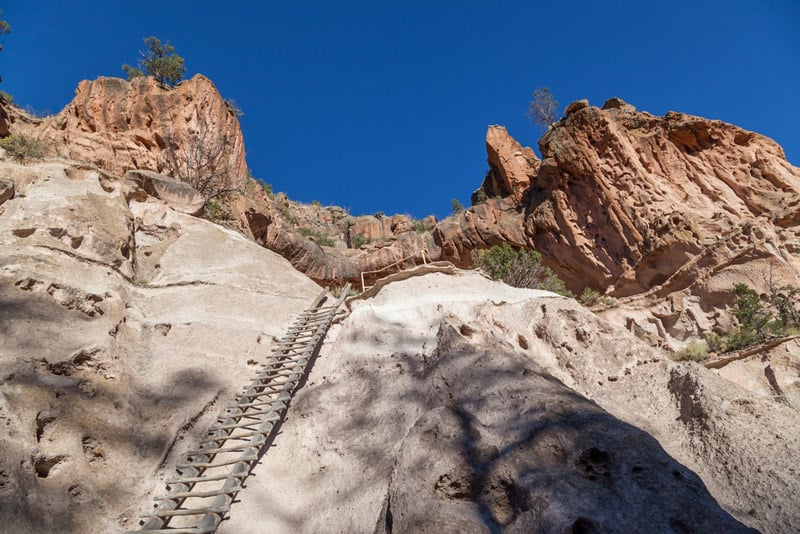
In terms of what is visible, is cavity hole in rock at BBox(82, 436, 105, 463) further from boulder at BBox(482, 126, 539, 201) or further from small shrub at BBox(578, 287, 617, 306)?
boulder at BBox(482, 126, 539, 201)

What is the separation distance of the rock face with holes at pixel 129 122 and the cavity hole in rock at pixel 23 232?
8967 mm

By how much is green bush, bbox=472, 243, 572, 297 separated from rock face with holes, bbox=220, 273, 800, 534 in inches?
315

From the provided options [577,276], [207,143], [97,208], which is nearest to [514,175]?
[577,276]

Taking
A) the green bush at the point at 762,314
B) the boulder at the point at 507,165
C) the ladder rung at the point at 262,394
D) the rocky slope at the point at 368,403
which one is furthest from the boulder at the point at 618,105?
the ladder rung at the point at 262,394

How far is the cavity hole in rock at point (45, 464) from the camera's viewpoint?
433 centimetres

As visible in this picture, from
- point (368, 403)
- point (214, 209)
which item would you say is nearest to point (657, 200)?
point (214, 209)

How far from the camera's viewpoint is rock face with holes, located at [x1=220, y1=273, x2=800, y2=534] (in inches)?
129

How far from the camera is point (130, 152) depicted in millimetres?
16094

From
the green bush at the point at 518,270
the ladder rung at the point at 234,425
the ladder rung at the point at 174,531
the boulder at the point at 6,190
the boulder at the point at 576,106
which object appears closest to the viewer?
the ladder rung at the point at 174,531

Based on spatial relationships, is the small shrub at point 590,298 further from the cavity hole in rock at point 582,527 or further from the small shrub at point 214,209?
the cavity hole in rock at point 582,527

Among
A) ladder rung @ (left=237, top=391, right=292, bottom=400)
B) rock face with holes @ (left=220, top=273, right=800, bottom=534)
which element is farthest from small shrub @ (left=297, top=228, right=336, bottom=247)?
ladder rung @ (left=237, top=391, right=292, bottom=400)

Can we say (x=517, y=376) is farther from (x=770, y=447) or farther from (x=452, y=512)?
(x=770, y=447)

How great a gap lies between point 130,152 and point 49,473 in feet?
46.2

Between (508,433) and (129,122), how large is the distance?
17.6m
